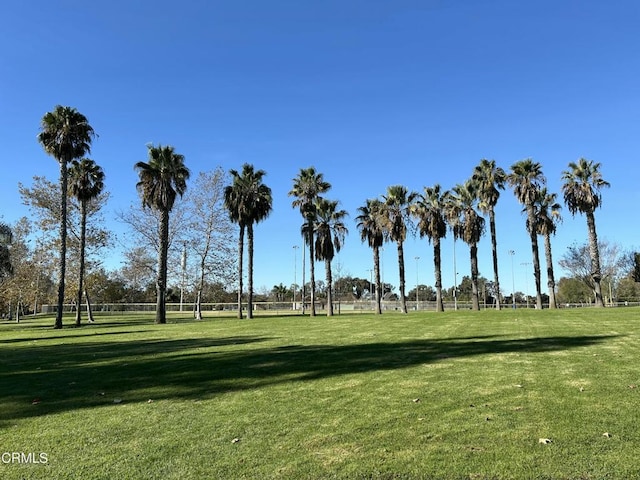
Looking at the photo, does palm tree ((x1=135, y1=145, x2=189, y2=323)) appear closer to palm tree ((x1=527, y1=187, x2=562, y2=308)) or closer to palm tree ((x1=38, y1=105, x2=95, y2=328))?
palm tree ((x1=38, y1=105, x2=95, y2=328))

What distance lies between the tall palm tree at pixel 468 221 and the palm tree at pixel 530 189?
13.3ft

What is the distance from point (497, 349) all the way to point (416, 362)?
10.4 feet

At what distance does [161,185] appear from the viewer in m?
34.5

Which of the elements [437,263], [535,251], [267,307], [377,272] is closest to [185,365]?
[377,272]

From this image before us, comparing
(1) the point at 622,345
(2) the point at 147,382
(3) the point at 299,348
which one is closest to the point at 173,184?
(3) the point at 299,348

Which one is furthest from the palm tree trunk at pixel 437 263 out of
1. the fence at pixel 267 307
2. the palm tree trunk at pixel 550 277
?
the fence at pixel 267 307

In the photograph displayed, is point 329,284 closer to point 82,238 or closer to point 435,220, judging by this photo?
point 435,220

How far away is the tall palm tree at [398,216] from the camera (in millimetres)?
44438

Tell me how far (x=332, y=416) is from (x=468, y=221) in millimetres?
41929

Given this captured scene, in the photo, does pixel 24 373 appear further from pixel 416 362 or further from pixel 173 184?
pixel 173 184

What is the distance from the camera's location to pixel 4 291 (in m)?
43.5

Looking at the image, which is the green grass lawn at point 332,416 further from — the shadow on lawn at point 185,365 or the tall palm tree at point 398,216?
the tall palm tree at point 398,216

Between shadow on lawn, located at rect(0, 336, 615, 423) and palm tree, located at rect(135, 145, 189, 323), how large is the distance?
18.1 m

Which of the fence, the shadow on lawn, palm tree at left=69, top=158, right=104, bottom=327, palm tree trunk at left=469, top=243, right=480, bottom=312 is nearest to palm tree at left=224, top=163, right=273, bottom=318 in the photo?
palm tree at left=69, top=158, right=104, bottom=327
